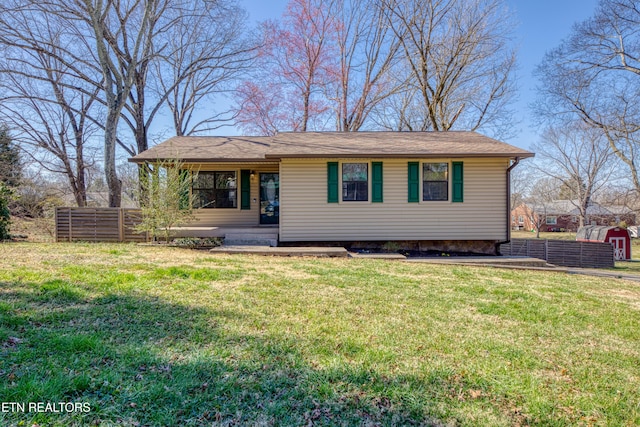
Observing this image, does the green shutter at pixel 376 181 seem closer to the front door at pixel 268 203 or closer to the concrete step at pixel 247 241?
the concrete step at pixel 247 241

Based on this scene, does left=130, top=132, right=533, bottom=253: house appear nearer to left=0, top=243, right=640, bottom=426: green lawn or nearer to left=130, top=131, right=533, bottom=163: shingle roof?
left=130, top=131, right=533, bottom=163: shingle roof

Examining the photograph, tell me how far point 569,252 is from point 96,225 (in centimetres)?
1770

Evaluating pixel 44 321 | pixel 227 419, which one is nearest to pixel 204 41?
pixel 44 321

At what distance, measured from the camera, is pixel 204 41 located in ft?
55.2

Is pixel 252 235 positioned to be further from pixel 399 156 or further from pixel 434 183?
pixel 434 183

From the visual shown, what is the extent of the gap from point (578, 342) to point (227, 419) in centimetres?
327

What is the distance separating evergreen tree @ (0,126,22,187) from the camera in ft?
45.2

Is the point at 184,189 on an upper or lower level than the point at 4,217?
upper

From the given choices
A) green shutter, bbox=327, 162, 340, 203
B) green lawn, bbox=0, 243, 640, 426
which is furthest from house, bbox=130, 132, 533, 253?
green lawn, bbox=0, 243, 640, 426

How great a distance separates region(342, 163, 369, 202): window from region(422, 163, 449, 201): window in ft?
5.69

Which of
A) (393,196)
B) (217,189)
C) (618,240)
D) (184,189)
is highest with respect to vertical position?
(217,189)

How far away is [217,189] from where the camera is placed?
10.6 meters

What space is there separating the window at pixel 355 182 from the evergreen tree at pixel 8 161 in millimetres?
14557

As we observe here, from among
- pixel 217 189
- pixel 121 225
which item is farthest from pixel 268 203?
pixel 121 225
